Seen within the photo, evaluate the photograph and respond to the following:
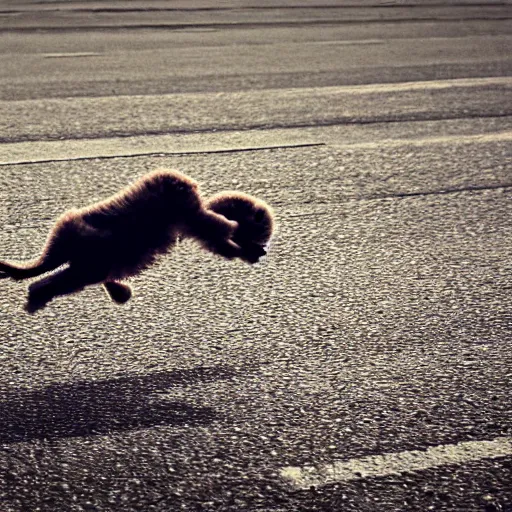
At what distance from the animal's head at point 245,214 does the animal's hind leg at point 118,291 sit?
0.54 meters

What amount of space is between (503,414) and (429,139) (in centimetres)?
396

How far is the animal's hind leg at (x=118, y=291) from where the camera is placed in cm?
386

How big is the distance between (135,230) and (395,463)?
127cm

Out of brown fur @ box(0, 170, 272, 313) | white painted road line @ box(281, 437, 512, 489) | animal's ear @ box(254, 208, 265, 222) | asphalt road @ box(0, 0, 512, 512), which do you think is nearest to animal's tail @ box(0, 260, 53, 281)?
brown fur @ box(0, 170, 272, 313)

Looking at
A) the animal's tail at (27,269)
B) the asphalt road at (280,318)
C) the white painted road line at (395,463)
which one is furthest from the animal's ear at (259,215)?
the white painted road line at (395,463)

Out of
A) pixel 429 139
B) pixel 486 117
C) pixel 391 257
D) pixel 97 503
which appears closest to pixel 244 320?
pixel 391 257

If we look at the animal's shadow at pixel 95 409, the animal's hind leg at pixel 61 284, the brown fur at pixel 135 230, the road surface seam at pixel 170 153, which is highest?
the brown fur at pixel 135 230

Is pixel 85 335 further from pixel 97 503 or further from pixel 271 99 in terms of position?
pixel 271 99

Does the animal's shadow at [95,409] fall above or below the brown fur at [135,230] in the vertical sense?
below

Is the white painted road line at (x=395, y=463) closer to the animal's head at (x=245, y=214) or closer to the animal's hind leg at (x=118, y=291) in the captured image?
the animal's head at (x=245, y=214)

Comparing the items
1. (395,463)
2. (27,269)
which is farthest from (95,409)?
(395,463)

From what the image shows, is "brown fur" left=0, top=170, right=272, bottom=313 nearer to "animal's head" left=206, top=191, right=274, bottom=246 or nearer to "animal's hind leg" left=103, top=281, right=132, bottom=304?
"animal's head" left=206, top=191, right=274, bottom=246

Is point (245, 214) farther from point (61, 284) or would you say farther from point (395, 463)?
point (395, 463)

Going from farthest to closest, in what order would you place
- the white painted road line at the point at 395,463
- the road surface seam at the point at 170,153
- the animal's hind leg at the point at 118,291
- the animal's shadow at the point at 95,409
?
1. the road surface seam at the point at 170,153
2. the animal's hind leg at the point at 118,291
3. the animal's shadow at the point at 95,409
4. the white painted road line at the point at 395,463
